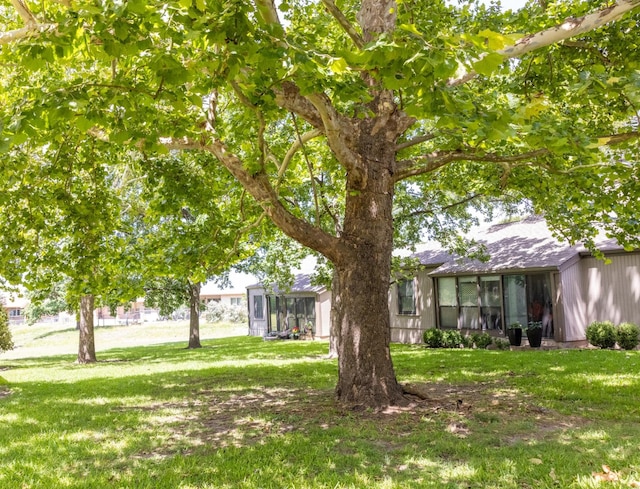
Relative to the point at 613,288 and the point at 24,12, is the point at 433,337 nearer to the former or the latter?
the point at 613,288

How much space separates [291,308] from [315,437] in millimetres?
27353

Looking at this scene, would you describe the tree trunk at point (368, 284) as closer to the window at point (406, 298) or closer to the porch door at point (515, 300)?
the porch door at point (515, 300)

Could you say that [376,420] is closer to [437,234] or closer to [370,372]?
[370,372]

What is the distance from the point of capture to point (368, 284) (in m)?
7.85

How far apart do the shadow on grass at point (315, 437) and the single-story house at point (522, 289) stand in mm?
6687

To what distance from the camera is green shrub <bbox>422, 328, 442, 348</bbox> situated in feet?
67.7

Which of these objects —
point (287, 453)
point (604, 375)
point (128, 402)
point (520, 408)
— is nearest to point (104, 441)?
point (287, 453)

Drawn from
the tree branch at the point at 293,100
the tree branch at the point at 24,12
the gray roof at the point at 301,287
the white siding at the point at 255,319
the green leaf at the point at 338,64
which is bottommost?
the white siding at the point at 255,319

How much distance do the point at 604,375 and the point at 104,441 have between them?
9539mm

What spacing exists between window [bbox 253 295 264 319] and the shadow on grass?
26.9m

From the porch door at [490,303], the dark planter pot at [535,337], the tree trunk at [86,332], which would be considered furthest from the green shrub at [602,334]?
the tree trunk at [86,332]

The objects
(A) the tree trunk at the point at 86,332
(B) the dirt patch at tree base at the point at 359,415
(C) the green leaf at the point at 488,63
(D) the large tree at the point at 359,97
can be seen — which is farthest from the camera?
(A) the tree trunk at the point at 86,332

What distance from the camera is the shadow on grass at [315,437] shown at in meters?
4.90

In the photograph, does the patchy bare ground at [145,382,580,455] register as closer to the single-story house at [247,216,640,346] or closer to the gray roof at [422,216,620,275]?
the single-story house at [247,216,640,346]
